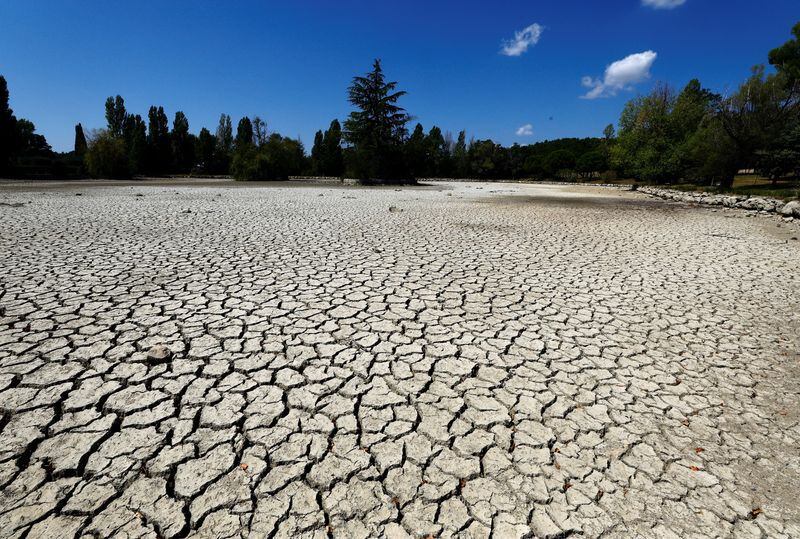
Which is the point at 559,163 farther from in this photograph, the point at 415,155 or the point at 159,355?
the point at 159,355

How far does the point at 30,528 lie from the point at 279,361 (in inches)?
66.4

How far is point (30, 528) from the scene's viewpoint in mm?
1732

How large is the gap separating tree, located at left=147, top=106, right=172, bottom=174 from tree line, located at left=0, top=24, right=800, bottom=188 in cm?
13

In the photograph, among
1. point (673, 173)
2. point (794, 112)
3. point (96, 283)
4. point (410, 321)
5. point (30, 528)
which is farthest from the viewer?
point (673, 173)

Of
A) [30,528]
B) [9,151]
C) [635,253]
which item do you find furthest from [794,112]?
[9,151]

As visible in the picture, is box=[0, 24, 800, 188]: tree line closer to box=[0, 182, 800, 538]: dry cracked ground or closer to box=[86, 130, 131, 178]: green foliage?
box=[86, 130, 131, 178]: green foliage

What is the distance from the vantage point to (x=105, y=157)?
3356cm

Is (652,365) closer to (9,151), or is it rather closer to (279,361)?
(279,361)

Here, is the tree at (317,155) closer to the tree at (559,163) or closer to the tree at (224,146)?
the tree at (224,146)

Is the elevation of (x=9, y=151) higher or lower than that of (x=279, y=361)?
higher

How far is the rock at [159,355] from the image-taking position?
3.11 meters

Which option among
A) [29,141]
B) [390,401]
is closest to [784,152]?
[390,401]

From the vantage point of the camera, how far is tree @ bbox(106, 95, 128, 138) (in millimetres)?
53844

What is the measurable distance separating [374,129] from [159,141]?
34.1 metres
